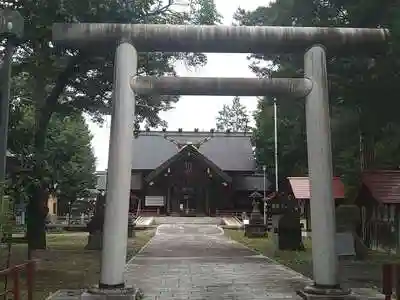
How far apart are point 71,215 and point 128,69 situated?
40.1 meters

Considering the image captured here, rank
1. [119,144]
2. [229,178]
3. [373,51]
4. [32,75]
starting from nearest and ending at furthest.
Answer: [119,144]
[373,51]
[32,75]
[229,178]

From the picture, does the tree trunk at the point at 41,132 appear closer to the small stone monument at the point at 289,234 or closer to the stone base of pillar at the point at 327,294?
the stone base of pillar at the point at 327,294

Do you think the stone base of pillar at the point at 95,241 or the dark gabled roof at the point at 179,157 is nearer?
the stone base of pillar at the point at 95,241

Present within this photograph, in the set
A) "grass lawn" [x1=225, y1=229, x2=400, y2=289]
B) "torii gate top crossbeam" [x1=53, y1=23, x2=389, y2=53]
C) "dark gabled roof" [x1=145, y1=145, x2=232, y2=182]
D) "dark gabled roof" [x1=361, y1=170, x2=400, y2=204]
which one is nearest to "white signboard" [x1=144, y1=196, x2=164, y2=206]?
"dark gabled roof" [x1=145, y1=145, x2=232, y2=182]

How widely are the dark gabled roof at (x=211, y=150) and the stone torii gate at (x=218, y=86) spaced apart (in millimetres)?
45498

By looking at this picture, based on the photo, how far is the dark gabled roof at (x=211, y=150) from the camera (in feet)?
187

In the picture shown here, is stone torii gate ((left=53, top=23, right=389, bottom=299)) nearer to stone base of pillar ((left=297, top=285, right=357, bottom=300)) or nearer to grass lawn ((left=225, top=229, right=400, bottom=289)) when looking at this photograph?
stone base of pillar ((left=297, top=285, right=357, bottom=300))

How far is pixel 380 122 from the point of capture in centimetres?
1310

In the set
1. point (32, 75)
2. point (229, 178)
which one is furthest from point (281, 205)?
point (229, 178)

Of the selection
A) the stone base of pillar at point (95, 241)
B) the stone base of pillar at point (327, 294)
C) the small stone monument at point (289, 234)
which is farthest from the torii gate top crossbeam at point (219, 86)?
the stone base of pillar at point (95, 241)

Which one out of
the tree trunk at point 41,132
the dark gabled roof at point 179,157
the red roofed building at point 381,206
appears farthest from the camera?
the dark gabled roof at point 179,157

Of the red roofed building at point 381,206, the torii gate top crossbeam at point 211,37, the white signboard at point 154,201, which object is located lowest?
the red roofed building at point 381,206

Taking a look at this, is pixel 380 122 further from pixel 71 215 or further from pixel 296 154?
pixel 71 215

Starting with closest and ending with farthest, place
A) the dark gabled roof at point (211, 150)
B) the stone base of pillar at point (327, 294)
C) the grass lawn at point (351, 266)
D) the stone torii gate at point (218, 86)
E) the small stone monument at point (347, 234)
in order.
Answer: the stone base of pillar at point (327, 294) → the stone torii gate at point (218, 86) → the grass lawn at point (351, 266) → the small stone monument at point (347, 234) → the dark gabled roof at point (211, 150)
